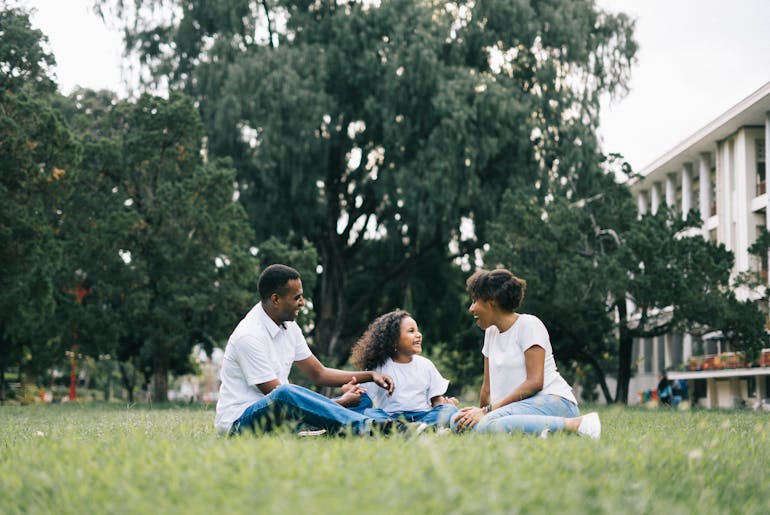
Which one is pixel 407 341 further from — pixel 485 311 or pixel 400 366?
pixel 485 311

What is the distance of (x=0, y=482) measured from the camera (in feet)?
15.1

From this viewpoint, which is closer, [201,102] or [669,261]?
[669,261]

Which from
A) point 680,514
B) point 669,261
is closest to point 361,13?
point 669,261

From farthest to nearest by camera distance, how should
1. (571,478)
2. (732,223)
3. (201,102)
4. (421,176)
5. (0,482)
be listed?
(732,223) < (201,102) < (421,176) < (0,482) < (571,478)

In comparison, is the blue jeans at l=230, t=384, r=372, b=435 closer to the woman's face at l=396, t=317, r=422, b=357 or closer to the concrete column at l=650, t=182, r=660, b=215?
the woman's face at l=396, t=317, r=422, b=357

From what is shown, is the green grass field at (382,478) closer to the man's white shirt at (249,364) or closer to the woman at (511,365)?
the woman at (511,365)

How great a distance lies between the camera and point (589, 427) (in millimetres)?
6609

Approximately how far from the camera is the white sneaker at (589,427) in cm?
654

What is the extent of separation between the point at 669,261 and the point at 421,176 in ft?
23.3

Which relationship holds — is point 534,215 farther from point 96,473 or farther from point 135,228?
point 96,473

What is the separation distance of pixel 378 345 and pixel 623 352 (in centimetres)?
2230

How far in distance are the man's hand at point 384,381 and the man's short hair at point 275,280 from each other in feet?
3.49

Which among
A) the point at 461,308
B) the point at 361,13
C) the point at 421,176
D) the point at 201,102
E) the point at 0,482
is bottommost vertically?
the point at 0,482

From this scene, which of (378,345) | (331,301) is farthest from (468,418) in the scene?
(331,301)
